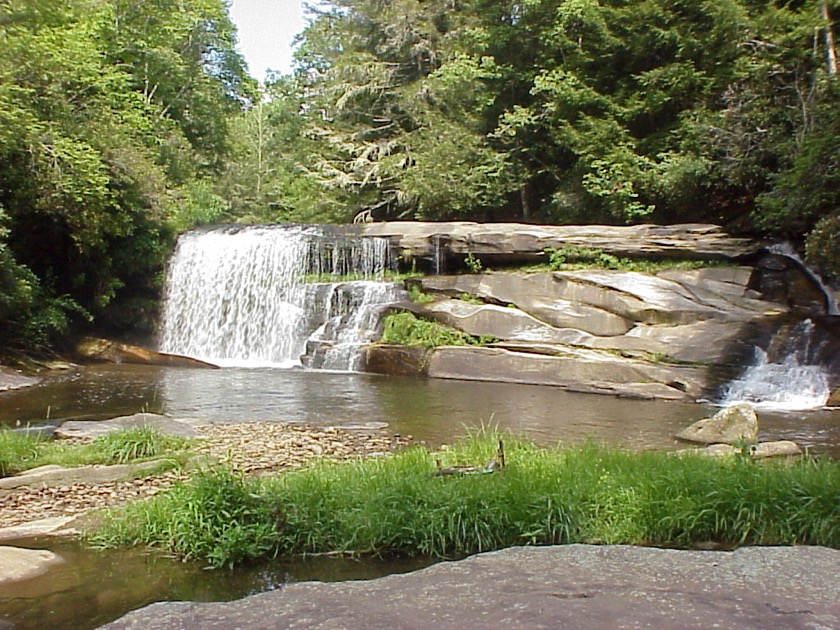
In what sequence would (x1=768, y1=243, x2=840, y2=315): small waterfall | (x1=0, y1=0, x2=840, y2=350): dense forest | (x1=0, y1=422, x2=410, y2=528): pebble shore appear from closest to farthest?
(x1=0, y1=422, x2=410, y2=528): pebble shore, (x1=768, y1=243, x2=840, y2=315): small waterfall, (x1=0, y1=0, x2=840, y2=350): dense forest

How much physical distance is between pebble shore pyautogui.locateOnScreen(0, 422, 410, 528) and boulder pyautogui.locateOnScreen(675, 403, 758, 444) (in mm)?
3244

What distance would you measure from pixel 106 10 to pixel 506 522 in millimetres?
24756

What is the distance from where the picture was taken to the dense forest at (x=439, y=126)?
15.3m

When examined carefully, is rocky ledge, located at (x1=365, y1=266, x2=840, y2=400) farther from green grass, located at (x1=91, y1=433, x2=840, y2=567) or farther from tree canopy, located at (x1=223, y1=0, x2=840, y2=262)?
green grass, located at (x1=91, y1=433, x2=840, y2=567)

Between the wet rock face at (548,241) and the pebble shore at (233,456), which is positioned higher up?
the wet rock face at (548,241)

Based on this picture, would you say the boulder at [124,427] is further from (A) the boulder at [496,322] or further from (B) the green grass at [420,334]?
(A) the boulder at [496,322]

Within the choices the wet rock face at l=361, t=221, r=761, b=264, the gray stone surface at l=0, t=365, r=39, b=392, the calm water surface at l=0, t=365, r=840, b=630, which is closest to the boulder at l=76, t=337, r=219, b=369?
the calm water surface at l=0, t=365, r=840, b=630

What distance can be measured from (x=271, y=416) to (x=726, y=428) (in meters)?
5.44

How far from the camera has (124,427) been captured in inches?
309

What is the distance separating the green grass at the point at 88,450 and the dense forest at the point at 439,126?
8404 millimetres

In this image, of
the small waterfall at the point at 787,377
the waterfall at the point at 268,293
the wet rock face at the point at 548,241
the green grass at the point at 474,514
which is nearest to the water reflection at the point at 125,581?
the green grass at the point at 474,514

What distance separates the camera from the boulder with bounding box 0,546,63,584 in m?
3.92

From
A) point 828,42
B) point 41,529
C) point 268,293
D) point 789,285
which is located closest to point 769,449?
point 41,529

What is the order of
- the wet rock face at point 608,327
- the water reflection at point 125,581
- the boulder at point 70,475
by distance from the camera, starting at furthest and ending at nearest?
1. the wet rock face at point 608,327
2. the boulder at point 70,475
3. the water reflection at point 125,581
